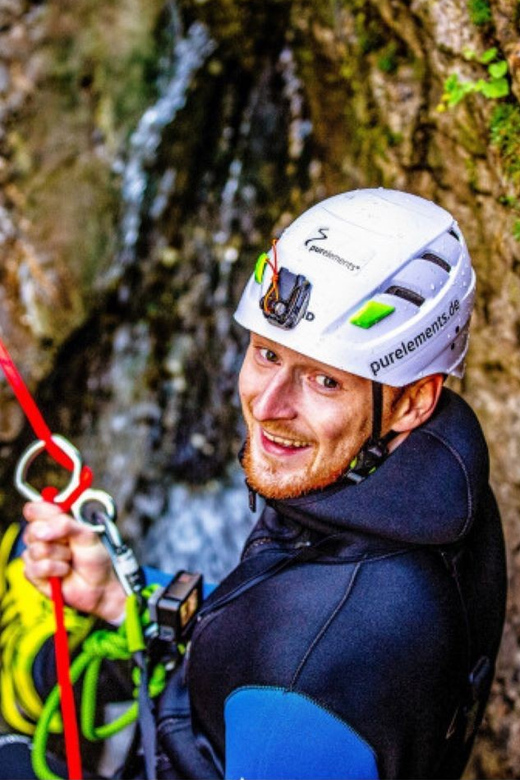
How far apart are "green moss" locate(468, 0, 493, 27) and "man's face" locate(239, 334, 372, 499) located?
1.70m

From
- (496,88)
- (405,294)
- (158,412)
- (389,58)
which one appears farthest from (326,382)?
(158,412)

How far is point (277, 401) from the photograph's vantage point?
2271mm

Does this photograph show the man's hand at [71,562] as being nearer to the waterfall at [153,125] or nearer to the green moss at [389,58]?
the green moss at [389,58]

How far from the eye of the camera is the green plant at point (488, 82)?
2889mm

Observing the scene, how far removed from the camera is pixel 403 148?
3.83 metres

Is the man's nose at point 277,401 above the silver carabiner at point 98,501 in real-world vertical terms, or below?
above

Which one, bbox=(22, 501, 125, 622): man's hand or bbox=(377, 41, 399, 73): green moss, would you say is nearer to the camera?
bbox=(22, 501, 125, 622): man's hand

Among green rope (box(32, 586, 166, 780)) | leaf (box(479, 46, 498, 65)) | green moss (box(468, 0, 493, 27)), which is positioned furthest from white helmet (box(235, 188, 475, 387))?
green rope (box(32, 586, 166, 780))

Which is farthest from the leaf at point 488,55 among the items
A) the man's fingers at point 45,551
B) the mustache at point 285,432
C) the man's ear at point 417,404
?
the man's fingers at point 45,551

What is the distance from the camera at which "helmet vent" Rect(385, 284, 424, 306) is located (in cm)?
228

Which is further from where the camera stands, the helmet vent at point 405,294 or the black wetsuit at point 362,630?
the helmet vent at point 405,294

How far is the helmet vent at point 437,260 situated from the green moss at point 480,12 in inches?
48.3

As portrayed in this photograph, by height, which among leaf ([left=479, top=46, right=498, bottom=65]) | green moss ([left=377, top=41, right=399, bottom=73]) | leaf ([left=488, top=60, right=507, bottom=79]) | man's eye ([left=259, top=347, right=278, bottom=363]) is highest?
leaf ([left=479, top=46, right=498, bottom=65])

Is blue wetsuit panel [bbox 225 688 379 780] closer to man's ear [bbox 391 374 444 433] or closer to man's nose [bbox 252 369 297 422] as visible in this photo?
man's nose [bbox 252 369 297 422]
